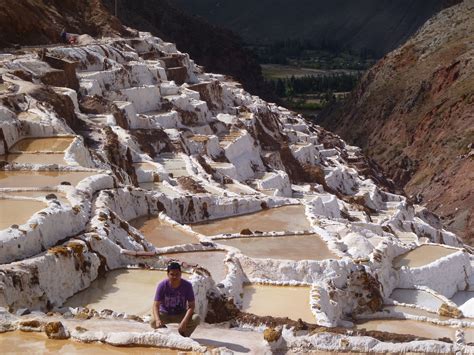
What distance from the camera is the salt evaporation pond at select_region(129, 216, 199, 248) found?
18.1 meters

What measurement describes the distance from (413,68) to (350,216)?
160 feet

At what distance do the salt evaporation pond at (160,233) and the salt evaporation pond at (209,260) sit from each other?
99 centimetres

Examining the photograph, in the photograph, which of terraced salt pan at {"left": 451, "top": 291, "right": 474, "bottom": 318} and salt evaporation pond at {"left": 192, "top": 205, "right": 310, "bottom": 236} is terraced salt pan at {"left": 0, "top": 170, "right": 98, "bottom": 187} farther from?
terraced salt pan at {"left": 451, "top": 291, "right": 474, "bottom": 318}

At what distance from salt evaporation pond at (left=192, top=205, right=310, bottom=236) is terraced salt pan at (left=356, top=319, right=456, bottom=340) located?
4669mm

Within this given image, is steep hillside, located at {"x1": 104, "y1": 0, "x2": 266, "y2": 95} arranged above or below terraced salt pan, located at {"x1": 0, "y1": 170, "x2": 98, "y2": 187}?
above

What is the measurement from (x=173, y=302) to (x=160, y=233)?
8306 mm

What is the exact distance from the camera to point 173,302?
10.6 m

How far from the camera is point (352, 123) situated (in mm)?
81500

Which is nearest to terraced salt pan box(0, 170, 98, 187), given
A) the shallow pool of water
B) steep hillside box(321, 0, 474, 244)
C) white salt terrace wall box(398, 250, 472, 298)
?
the shallow pool of water

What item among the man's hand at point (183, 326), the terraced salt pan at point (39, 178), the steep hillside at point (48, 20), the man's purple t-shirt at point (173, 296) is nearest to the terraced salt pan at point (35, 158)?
the terraced salt pan at point (39, 178)

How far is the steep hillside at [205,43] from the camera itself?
8781 cm

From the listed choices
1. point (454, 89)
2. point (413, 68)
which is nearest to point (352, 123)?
point (413, 68)

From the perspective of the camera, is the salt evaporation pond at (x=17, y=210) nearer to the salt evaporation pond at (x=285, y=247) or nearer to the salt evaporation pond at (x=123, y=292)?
the salt evaporation pond at (x=123, y=292)

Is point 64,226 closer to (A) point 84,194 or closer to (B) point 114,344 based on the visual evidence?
(A) point 84,194
